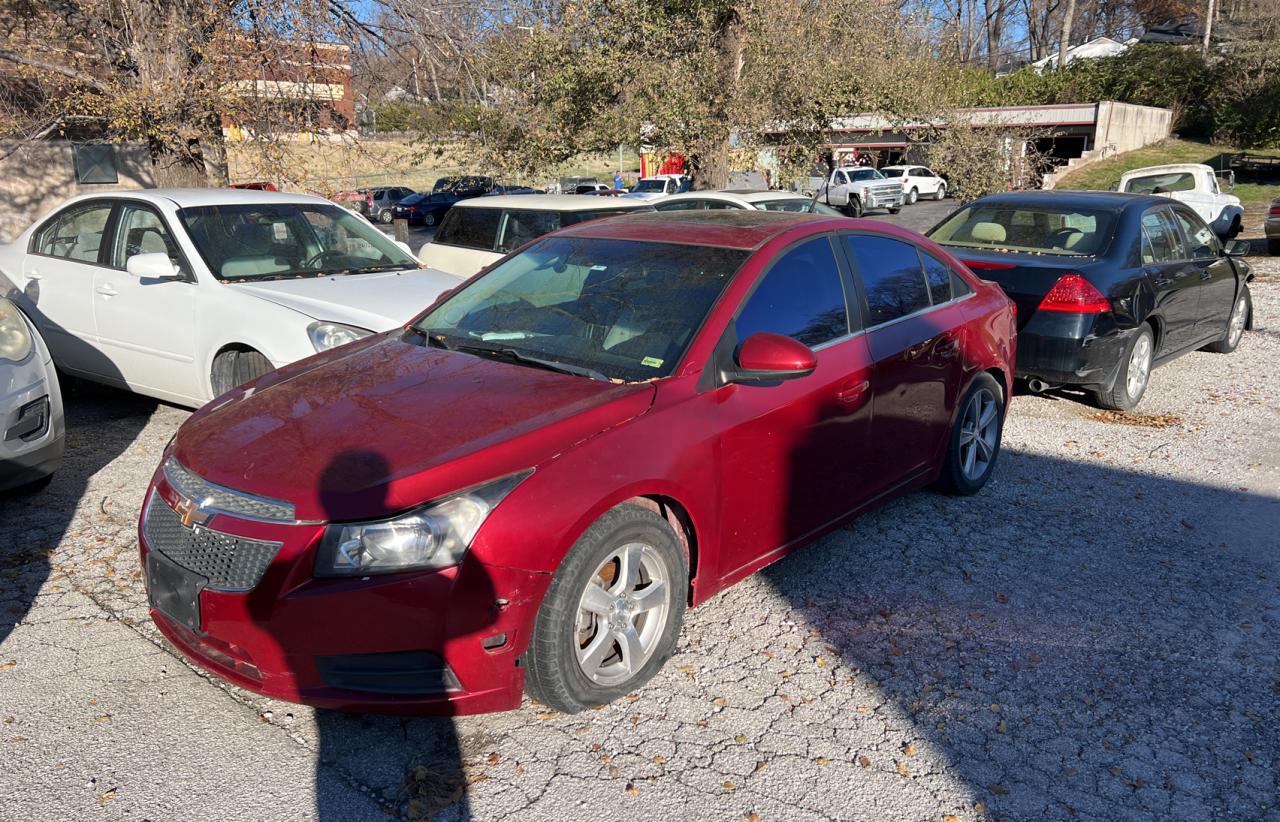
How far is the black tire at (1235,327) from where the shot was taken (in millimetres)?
9453

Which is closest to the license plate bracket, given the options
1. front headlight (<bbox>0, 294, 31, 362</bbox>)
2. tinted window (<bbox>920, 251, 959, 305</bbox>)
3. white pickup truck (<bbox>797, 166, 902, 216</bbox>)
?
front headlight (<bbox>0, 294, 31, 362</bbox>)

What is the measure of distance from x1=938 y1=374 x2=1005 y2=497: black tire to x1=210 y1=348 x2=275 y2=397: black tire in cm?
404

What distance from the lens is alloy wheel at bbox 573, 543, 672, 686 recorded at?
335 cm

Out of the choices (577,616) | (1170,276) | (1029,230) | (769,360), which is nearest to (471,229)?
(1029,230)

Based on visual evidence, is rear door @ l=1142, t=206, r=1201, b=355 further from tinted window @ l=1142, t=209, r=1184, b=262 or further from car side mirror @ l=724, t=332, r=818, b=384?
car side mirror @ l=724, t=332, r=818, b=384

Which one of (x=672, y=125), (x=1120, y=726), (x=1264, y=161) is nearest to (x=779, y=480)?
(x=1120, y=726)

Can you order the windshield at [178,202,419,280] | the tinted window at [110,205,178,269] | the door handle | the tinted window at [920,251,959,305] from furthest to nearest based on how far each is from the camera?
the tinted window at [110,205,178,269] → the windshield at [178,202,419,280] → the tinted window at [920,251,959,305] → the door handle

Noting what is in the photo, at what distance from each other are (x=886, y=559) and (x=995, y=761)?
1630mm

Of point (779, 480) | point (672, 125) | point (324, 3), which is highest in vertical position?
point (324, 3)

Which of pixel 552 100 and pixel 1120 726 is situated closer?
pixel 1120 726

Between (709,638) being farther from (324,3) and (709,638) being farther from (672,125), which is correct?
(672,125)

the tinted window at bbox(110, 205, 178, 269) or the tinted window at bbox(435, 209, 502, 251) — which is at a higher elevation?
the tinted window at bbox(110, 205, 178, 269)

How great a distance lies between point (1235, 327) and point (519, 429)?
29.6ft

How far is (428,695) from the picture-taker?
3.05 m
